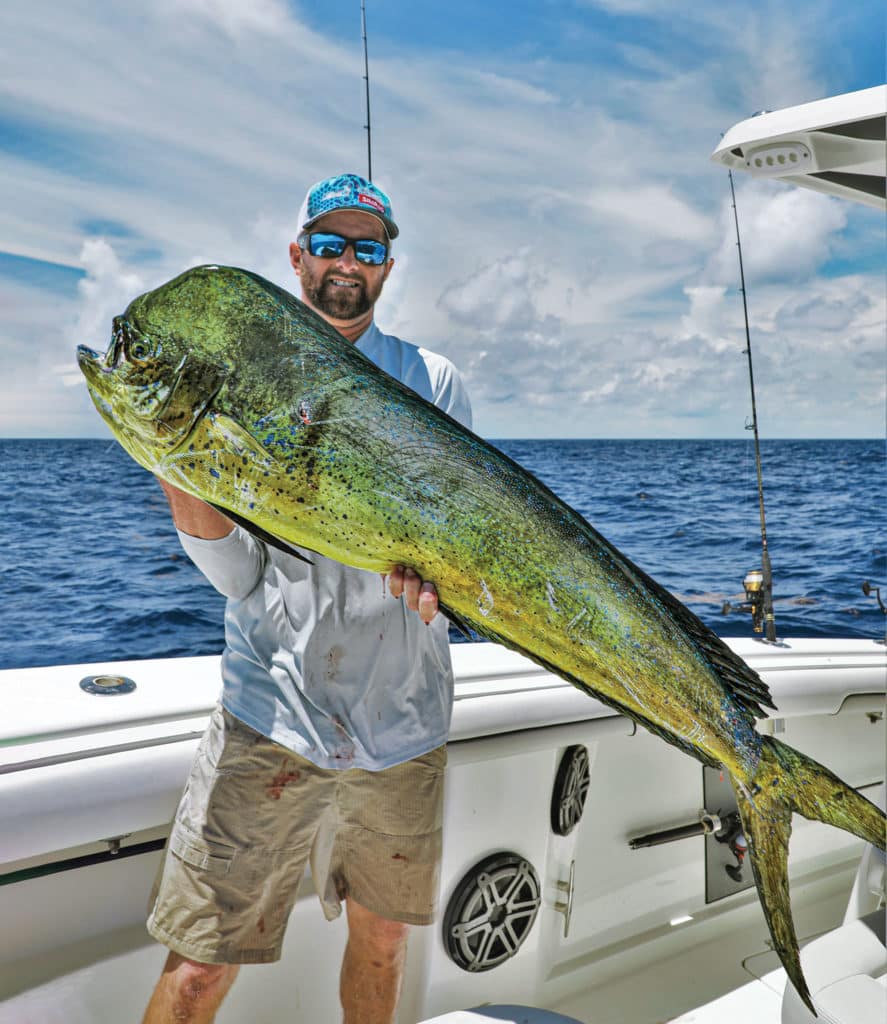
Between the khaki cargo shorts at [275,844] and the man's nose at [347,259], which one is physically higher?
the man's nose at [347,259]

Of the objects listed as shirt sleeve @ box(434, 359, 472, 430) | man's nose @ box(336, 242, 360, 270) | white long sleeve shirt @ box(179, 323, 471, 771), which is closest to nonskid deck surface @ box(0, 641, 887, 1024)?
white long sleeve shirt @ box(179, 323, 471, 771)

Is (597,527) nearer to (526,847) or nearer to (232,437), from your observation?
(526,847)

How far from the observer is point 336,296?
177 cm

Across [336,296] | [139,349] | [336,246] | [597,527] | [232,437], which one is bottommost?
[597,527]

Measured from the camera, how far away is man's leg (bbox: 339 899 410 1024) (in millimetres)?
1857

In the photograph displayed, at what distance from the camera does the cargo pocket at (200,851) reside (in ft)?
5.46

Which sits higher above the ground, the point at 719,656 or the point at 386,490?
the point at 386,490

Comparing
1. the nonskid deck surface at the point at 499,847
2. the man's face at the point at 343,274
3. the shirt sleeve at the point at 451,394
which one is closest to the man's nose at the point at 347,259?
the man's face at the point at 343,274

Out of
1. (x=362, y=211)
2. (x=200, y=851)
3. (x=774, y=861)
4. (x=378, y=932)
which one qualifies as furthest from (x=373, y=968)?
(x=362, y=211)

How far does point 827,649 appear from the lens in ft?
10.2

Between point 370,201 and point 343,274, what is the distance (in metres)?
0.17

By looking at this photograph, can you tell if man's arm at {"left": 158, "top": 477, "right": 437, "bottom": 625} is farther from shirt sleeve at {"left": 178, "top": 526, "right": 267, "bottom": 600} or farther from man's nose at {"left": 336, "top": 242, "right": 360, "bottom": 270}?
man's nose at {"left": 336, "top": 242, "right": 360, "bottom": 270}

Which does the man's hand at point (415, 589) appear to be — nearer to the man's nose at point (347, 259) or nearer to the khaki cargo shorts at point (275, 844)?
the khaki cargo shorts at point (275, 844)

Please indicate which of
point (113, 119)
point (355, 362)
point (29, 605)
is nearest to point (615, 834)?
point (355, 362)
